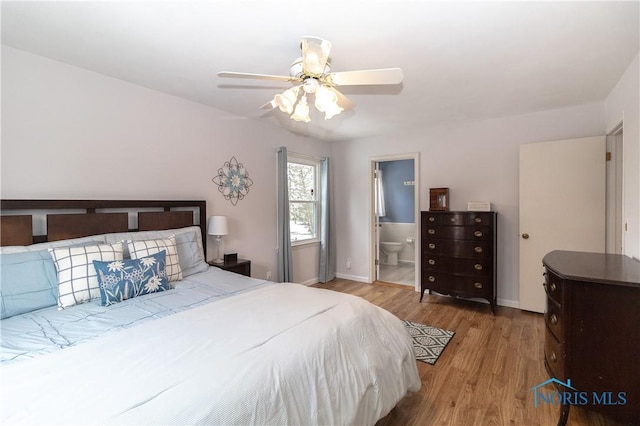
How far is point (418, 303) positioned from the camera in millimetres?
3799

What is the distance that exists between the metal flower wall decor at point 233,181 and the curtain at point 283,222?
0.49m

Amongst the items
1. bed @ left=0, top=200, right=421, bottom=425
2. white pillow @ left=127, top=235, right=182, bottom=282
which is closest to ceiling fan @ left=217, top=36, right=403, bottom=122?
bed @ left=0, top=200, right=421, bottom=425

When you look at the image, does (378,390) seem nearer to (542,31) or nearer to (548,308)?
(548,308)

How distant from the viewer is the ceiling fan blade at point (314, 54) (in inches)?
57.6

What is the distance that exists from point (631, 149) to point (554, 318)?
1.55 m

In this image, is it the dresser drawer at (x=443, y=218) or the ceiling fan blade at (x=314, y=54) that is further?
the dresser drawer at (x=443, y=218)

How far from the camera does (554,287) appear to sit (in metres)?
1.75

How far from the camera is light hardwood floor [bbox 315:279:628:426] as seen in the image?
70.2 inches

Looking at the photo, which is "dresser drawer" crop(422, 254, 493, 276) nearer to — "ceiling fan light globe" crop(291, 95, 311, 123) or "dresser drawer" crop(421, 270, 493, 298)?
"dresser drawer" crop(421, 270, 493, 298)

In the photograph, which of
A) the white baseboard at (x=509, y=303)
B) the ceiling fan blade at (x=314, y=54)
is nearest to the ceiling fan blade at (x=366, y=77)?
the ceiling fan blade at (x=314, y=54)

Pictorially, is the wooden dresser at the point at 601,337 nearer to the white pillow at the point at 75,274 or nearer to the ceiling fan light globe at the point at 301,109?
the ceiling fan light globe at the point at 301,109

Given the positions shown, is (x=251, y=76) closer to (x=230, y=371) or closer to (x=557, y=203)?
(x=230, y=371)

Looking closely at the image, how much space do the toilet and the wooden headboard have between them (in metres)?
3.91

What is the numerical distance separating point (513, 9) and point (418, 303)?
3.20 m
